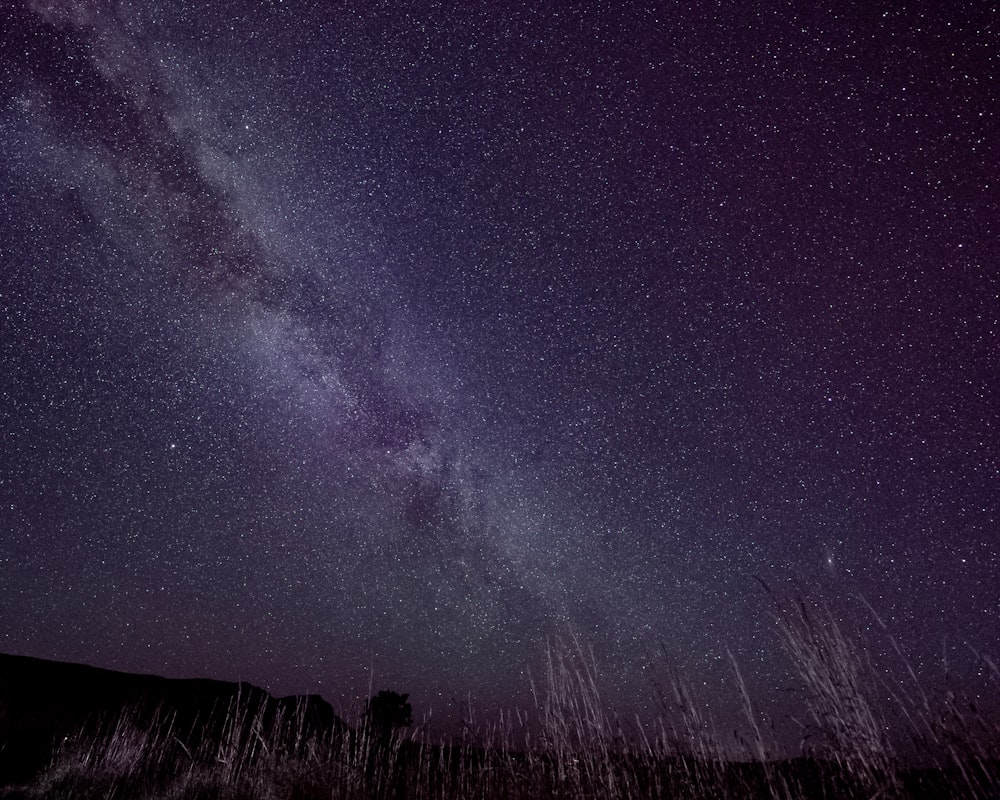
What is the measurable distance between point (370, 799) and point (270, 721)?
83.0ft

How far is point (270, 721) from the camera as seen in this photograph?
28.4 meters

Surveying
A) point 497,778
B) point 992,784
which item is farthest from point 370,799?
point 992,784

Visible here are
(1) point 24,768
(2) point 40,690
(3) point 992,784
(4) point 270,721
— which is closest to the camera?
(3) point 992,784

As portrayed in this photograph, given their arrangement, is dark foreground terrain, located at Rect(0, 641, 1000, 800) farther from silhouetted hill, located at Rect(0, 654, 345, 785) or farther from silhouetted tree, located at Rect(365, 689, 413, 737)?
silhouetted tree, located at Rect(365, 689, 413, 737)

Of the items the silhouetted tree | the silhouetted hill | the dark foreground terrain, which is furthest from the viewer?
the silhouetted tree

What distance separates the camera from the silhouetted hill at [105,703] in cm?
2216

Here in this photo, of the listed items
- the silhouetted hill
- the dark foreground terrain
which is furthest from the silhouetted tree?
the dark foreground terrain

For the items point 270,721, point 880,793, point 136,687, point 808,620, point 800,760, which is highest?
point 136,687

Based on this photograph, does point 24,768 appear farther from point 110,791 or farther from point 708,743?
point 708,743

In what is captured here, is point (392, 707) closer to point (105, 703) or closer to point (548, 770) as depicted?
point (105, 703)

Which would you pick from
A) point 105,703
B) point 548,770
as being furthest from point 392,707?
point 548,770

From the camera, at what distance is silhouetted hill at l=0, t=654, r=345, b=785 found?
72.7 ft

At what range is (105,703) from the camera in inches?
1040

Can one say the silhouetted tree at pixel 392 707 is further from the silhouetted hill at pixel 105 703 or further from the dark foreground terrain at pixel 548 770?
the dark foreground terrain at pixel 548 770
